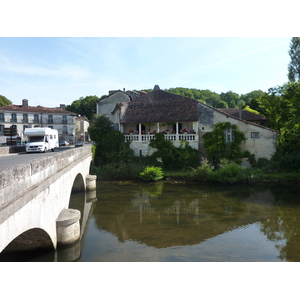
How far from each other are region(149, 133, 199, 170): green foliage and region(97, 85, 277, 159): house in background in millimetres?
752

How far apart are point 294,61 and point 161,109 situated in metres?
21.9

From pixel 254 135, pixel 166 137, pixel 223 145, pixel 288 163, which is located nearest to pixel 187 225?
pixel 223 145

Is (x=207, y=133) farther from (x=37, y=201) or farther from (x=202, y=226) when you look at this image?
(x=37, y=201)

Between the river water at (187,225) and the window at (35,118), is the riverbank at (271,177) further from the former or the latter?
the window at (35,118)

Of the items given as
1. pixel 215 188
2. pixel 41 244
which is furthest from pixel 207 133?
→ pixel 41 244

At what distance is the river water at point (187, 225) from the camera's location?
9.06 m

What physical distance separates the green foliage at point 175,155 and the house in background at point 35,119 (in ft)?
85.2

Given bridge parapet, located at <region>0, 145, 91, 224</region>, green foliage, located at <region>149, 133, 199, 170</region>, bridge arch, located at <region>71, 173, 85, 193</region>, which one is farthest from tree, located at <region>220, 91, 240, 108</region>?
bridge parapet, located at <region>0, 145, 91, 224</region>

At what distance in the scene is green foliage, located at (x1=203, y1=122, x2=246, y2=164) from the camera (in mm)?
24016

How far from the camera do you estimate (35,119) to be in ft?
144

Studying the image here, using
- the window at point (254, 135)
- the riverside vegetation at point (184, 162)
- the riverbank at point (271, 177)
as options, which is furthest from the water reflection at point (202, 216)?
the window at point (254, 135)

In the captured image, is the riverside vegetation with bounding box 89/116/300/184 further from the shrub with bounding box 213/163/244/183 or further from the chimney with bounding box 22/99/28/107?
the chimney with bounding box 22/99/28/107

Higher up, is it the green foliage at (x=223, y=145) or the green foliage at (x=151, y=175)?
the green foliage at (x=223, y=145)

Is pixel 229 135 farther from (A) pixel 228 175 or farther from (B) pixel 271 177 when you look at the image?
(B) pixel 271 177
